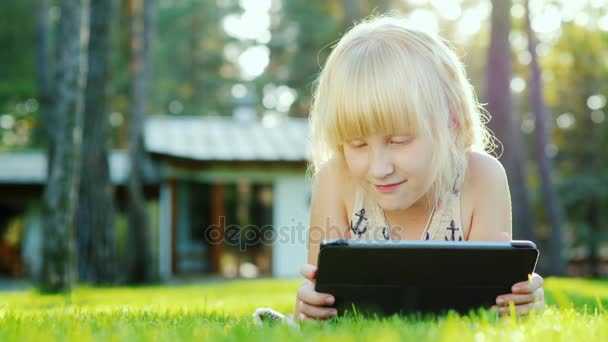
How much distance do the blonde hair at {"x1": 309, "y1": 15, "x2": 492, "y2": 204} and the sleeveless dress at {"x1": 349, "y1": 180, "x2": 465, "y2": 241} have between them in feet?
0.23

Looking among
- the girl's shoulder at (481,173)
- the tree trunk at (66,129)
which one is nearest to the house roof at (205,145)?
the tree trunk at (66,129)

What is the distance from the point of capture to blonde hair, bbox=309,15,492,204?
2.86 meters

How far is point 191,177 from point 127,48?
1279cm

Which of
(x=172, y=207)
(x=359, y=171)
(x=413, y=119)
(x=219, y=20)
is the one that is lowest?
(x=172, y=207)

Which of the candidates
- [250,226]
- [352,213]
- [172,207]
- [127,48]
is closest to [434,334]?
[352,213]

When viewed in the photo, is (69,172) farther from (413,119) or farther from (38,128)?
(38,128)

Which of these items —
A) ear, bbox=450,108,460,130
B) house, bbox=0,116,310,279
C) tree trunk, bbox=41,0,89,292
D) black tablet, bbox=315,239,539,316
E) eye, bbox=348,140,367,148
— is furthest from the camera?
house, bbox=0,116,310,279

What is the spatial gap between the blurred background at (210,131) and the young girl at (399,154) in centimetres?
66

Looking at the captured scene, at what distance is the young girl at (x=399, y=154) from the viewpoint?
2855 millimetres

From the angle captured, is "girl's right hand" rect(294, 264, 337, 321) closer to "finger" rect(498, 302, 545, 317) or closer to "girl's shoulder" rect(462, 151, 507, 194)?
"finger" rect(498, 302, 545, 317)

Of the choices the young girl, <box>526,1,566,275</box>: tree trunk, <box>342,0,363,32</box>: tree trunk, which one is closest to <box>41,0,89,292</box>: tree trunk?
<box>342,0,363,32</box>: tree trunk

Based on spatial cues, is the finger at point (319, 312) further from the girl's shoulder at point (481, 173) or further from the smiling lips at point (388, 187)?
the girl's shoulder at point (481, 173)

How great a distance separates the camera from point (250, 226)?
23.0m

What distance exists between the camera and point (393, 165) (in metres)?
2.88
